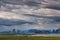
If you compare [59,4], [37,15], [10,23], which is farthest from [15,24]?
[59,4]

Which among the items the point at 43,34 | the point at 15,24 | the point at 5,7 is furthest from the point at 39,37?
the point at 5,7

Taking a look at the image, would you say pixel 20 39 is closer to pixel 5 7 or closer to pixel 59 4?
pixel 5 7

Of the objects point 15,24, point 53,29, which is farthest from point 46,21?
point 15,24

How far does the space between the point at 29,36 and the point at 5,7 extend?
0.45 metres

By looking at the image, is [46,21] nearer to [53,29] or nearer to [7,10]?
[53,29]

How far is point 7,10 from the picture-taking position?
340cm

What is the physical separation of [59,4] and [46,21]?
0.84ft

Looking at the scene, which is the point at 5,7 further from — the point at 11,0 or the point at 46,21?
the point at 46,21

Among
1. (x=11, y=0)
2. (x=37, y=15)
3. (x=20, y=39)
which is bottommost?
(x=20, y=39)

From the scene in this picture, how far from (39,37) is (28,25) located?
192 mm

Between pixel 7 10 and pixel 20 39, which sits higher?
pixel 7 10

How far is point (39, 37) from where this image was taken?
3.38m

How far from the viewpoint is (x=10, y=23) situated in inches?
133

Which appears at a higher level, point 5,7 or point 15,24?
point 5,7
